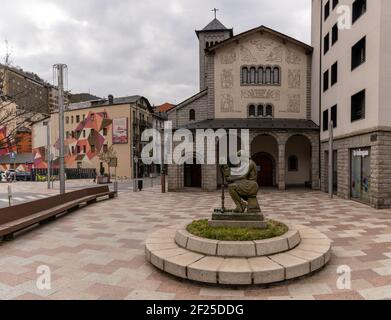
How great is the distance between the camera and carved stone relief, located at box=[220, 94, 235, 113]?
23703 millimetres

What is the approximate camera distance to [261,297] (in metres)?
4.71

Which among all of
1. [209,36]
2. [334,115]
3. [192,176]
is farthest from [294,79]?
[209,36]

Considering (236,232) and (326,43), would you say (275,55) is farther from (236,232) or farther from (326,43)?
(236,232)

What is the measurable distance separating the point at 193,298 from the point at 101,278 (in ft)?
6.04

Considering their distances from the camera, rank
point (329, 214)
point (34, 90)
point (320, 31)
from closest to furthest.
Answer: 1. point (34, 90)
2. point (329, 214)
3. point (320, 31)

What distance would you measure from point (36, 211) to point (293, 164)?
20.9 meters

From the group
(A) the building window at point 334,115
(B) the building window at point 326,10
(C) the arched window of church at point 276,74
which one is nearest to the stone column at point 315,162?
(A) the building window at point 334,115

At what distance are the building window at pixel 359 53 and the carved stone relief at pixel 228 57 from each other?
9837 millimetres

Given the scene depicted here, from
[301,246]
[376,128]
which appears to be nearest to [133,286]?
[301,246]

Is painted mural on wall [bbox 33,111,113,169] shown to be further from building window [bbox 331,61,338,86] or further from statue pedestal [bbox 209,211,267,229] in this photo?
statue pedestal [bbox 209,211,267,229]

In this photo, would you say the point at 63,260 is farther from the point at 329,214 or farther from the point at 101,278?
the point at 329,214

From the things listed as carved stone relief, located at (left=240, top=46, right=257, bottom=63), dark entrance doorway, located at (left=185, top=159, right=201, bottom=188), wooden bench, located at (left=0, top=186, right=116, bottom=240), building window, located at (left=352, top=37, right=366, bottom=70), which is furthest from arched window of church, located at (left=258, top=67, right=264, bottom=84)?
wooden bench, located at (left=0, top=186, right=116, bottom=240)

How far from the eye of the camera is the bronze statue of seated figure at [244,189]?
23.2 feet

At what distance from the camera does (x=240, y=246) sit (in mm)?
5719
